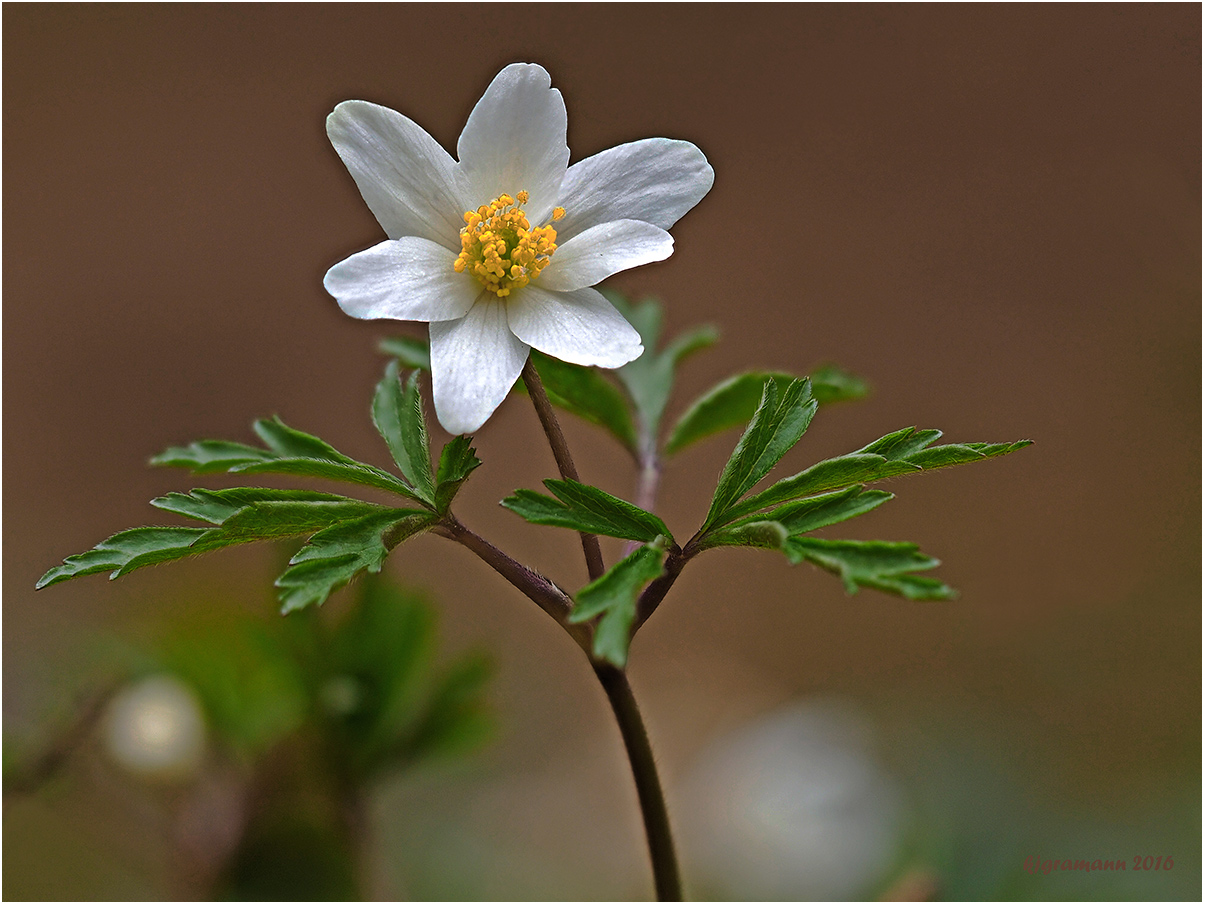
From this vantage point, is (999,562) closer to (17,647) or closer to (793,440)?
(793,440)

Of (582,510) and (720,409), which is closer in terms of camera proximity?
(582,510)

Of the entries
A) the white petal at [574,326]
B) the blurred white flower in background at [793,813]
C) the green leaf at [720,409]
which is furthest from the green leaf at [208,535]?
the blurred white flower in background at [793,813]

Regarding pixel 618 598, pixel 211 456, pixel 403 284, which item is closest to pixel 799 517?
pixel 618 598

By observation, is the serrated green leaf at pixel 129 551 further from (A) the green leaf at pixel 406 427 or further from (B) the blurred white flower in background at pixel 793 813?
(B) the blurred white flower in background at pixel 793 813

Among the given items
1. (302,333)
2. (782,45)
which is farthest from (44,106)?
(782,45)

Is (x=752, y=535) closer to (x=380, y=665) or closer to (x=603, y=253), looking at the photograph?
(x=603, y=253)

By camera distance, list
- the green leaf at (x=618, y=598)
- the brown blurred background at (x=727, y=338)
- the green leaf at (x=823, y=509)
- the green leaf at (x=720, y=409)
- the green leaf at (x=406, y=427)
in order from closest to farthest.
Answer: the green leaf at (x=618, y=598) < the green leaf at (x=823, y=509) < the green leaf at (x=406, y=427) < the green leaf at (x=720, y=409) < the brown blurred background at (x=727, y=338)
